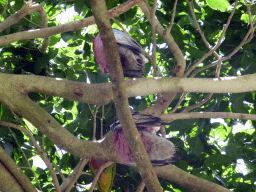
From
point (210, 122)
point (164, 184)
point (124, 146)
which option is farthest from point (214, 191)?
point (210, 122)

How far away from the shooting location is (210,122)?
261 centimetres

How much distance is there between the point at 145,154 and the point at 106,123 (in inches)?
49.7

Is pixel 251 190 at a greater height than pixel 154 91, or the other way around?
pixel 154 91

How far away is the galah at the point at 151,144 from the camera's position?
1.36 m

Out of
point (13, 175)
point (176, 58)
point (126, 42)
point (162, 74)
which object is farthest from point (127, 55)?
point (162, 74)

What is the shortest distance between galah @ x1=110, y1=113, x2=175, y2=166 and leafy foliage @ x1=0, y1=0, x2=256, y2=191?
0.63 metres

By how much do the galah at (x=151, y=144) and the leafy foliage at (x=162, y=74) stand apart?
626mm

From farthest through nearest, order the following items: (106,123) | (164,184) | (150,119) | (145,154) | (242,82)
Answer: (106,123) < (164,184) < (242,82) < (150,119) < (145,154)

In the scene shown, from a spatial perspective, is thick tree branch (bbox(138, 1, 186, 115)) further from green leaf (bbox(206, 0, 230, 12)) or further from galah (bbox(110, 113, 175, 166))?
green leaf (bbox(206, 0, 230, 12))

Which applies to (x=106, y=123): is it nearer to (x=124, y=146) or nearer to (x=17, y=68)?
(x=17, y=68)

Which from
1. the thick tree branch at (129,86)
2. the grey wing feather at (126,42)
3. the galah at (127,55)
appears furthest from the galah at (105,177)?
the grey wing feather at (126,42)

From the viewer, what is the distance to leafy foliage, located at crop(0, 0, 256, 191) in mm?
2197

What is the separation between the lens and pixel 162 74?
2.74 meters

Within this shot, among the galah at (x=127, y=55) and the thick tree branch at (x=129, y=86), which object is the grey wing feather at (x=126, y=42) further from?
the thick tree branch at (x=129, y=86)
